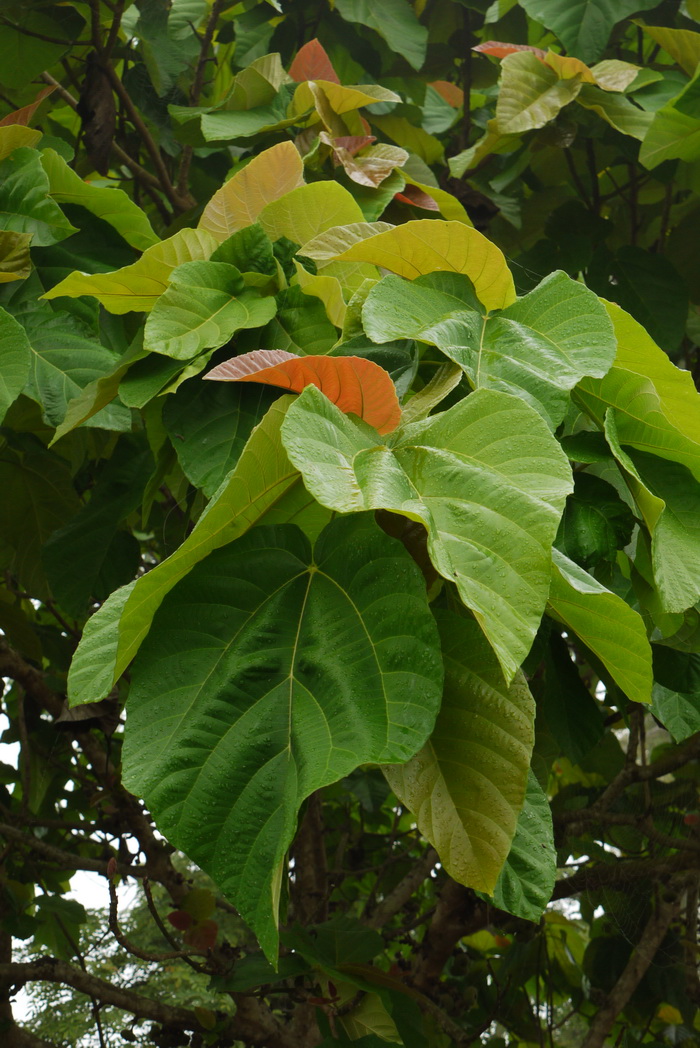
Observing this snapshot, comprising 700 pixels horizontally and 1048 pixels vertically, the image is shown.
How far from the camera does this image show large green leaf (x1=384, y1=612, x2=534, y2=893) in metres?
0.50

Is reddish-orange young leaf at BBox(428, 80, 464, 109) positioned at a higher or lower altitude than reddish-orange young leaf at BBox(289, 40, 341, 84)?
lower

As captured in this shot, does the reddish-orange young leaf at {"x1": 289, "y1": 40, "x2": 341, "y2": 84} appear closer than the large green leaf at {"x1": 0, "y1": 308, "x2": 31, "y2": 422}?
No

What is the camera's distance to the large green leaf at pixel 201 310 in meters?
0.72

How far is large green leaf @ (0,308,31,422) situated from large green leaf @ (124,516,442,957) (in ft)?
1.03

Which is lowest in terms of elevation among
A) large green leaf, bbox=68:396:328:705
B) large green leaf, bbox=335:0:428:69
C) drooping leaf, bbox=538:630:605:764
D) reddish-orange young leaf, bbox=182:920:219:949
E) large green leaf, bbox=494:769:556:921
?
reddish-orange young leaf, bbox=182:920:219:949

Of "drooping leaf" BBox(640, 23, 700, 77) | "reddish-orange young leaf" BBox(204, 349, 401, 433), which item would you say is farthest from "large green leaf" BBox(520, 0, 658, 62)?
"reddish-orange young leaf" BBox(204, 349, 401, 433)

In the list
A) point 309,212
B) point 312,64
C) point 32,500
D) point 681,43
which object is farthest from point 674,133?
point 32,500

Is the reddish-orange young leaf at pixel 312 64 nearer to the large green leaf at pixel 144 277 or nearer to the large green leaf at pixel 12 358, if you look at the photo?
the large green leaf at pixel 144 277

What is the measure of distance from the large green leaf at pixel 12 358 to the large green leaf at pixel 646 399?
1.48 ft

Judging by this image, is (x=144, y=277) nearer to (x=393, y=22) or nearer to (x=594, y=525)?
(x=594, y=525)

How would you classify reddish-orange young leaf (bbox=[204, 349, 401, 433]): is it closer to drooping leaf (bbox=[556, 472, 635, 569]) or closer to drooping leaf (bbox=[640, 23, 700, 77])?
drooping leaf (bbox=[556, 472, 635, 569])

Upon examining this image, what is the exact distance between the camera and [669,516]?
61cm

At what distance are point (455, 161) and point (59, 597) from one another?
815 mm

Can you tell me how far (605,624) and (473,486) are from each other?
110mm
